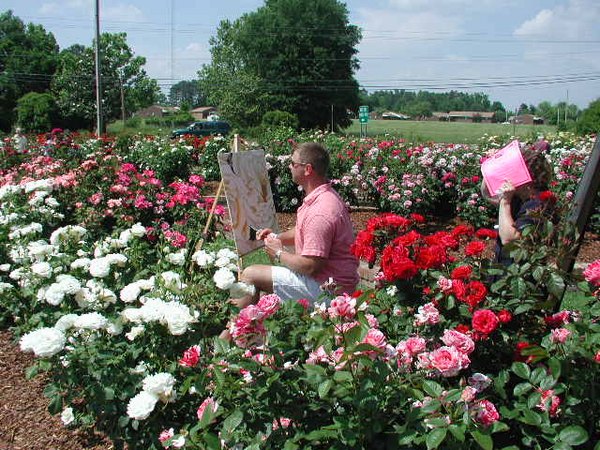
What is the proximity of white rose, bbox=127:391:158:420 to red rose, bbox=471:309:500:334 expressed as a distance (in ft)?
3.19

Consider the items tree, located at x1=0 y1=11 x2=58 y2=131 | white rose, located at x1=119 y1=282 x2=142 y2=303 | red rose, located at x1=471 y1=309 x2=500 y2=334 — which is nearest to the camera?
red rose, located at x1=471 y1=309 x2=500 y2=334

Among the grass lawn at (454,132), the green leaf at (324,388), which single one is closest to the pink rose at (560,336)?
the green leaf at (324,388)

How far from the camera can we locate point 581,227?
233 cm

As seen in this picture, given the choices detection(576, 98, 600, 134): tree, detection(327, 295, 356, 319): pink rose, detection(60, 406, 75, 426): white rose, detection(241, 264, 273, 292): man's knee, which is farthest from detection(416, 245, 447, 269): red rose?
detection(576, 98, 600, 134): tree

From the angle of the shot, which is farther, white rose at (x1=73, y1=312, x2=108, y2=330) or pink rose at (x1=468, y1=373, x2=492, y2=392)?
white rose at (x1=73, y1=312, x2=108, y2=330)

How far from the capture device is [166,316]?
203 cm

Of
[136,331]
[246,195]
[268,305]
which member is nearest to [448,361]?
[268,305]

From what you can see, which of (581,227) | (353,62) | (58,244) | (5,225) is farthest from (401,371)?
(353,62)

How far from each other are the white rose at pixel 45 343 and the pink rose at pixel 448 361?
3.96 ft

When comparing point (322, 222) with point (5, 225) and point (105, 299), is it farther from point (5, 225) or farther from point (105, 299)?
point (5, 225)

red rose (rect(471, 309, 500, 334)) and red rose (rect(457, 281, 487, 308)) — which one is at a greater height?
red rose (rect(457, 281, 487, 308))

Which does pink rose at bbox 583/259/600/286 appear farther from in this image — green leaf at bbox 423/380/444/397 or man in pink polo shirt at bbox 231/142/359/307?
man in pink polo shirt at bbox 231/142/359/307

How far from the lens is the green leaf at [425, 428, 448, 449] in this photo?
1354mm

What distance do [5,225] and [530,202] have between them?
353 centimetres
